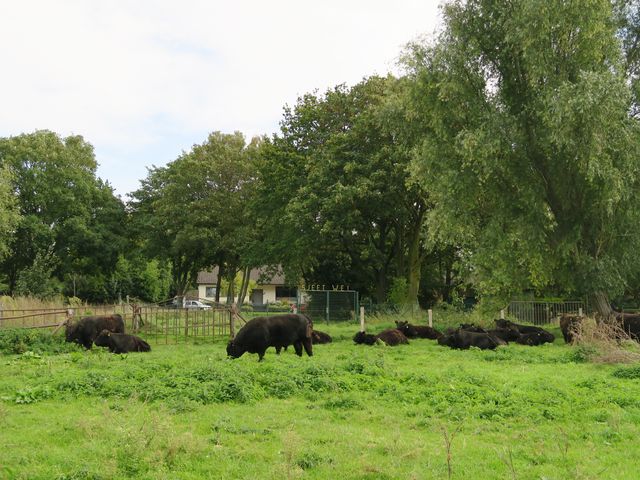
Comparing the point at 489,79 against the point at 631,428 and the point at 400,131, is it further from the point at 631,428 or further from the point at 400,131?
the point at 631,428

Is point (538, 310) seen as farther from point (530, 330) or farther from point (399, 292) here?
point (530, 330)

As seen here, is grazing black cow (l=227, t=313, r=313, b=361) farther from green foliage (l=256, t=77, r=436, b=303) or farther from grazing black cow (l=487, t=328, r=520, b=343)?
green foliage (l=256, t=77, r=436, b=303)

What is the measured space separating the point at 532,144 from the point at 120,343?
52.8ft

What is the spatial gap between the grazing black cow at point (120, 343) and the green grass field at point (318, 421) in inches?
134

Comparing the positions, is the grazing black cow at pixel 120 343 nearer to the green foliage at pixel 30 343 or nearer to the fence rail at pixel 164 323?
the green foliage at pixel 30 343

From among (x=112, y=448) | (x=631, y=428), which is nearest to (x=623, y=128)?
(x=631, y=428)

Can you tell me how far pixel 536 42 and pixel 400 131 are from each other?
8.65 m

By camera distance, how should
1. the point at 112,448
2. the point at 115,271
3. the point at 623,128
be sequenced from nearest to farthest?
the point at 112,448, the point at 623,128, the point at 115,271

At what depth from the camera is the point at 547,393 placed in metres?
10.3

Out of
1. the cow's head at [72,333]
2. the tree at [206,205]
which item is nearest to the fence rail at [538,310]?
the tree at [206,205]

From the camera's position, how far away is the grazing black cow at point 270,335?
50.8ft

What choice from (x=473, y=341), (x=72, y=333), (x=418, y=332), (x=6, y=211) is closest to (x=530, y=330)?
(x=418, y=332)

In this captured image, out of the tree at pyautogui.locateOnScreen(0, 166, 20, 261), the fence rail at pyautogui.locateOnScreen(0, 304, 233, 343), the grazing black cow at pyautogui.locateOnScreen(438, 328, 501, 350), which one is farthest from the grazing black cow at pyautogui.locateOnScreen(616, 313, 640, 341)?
the tree at pyautogui.locateOnScreen(0, 166, 20, 261)

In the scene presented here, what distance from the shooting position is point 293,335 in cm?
1652
